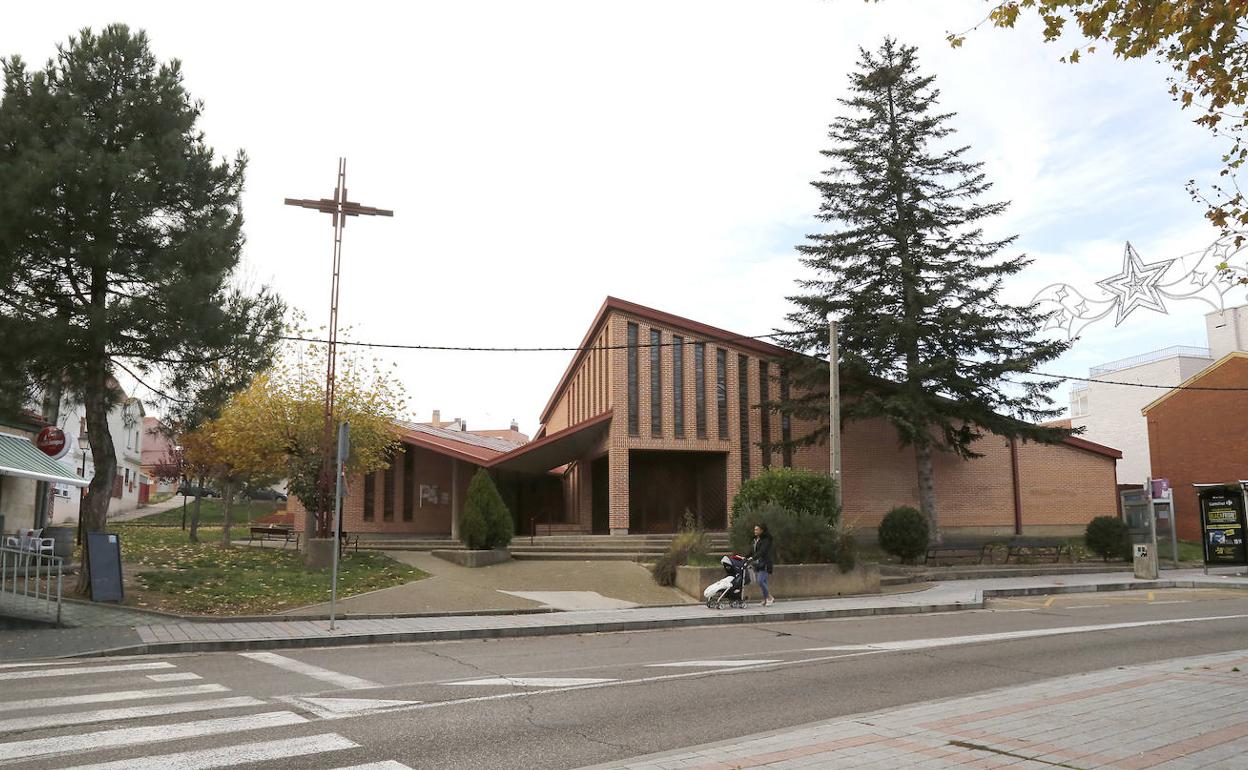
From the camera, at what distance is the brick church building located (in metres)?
28.4

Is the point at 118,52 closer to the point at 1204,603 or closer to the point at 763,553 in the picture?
the point at 763,553

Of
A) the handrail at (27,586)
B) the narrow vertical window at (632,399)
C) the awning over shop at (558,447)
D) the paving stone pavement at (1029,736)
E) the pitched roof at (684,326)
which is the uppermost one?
the pitched roof at (684,326)

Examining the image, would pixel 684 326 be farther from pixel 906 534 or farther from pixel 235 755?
pixel 235 755

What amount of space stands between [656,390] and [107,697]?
21.7 meters

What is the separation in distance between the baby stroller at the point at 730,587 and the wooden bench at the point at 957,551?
11.6 metres

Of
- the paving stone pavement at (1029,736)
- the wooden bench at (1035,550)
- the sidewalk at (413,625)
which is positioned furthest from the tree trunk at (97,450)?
the wooden bench at (1035,550)

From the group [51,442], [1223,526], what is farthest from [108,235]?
[1223,526]

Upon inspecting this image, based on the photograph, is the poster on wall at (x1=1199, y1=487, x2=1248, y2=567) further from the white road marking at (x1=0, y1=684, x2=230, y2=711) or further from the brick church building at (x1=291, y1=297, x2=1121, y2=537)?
the white road marking at (x1=0, y1=684, x2=230, y2=711)

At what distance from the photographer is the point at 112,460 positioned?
634 inches

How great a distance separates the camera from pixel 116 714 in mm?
7086

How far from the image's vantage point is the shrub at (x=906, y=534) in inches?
1016

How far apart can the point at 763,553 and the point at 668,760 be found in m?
12.4

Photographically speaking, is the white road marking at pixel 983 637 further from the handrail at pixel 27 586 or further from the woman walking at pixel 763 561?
the handrail at pixel 27 586

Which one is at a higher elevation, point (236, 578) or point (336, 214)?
point (336, 214)
